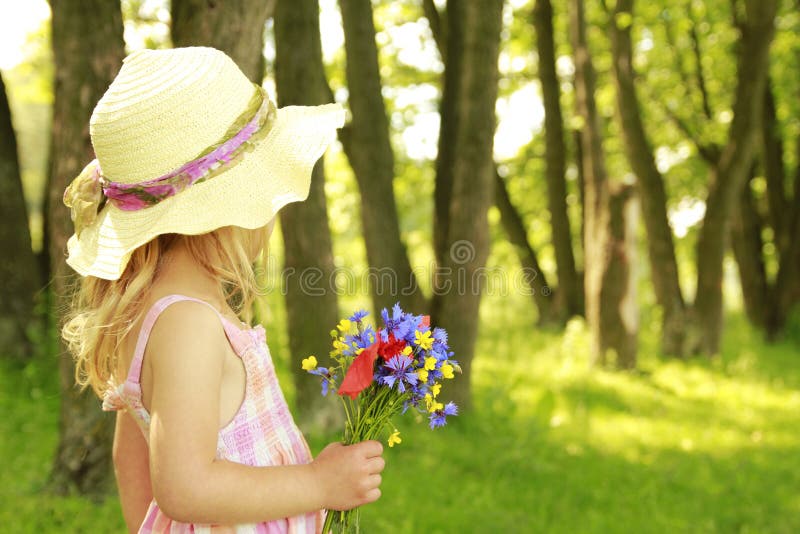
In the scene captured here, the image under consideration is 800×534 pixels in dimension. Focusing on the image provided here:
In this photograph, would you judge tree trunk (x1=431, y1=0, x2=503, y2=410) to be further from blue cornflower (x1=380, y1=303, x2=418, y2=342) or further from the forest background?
blue cornflower (x1=380, y1=303, x2=418, y2=342)

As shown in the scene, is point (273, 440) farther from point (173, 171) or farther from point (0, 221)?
point (0, 221)

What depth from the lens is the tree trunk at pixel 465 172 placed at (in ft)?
19.3

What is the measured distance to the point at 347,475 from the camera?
1.80 meters

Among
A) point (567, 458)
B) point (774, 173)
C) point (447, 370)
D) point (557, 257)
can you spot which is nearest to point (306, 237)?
point (567, 458)

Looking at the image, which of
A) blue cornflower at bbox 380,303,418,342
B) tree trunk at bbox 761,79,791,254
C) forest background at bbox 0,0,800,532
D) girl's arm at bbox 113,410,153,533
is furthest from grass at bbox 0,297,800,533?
tree trunk at bbox 761,79,791,254

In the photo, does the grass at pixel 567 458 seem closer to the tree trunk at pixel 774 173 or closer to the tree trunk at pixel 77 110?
the tree trunk at pixel 77 110

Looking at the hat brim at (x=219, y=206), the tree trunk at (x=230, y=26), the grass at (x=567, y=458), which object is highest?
the tree trunk at (x=230, y=26)

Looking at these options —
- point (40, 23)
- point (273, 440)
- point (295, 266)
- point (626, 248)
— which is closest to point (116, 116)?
point (273, 440)

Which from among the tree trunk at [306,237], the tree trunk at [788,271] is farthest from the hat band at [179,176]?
the tree trunk at [788,271]

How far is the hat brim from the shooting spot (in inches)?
69.7

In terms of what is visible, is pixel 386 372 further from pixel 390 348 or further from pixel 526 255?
pixel 526 255

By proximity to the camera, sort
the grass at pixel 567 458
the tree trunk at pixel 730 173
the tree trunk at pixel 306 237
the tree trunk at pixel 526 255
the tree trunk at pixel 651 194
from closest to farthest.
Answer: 1. the grass at pixel 567 458
2. the tree trunk at pixel 306 237
3. the tree trunk at pixel 730 173
4. the tree trunk at pixel 651 194
5. the tree trunk at pixel 526 255

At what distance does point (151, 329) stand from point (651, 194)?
31.3ft

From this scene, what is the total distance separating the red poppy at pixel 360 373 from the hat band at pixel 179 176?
53 centimetres
